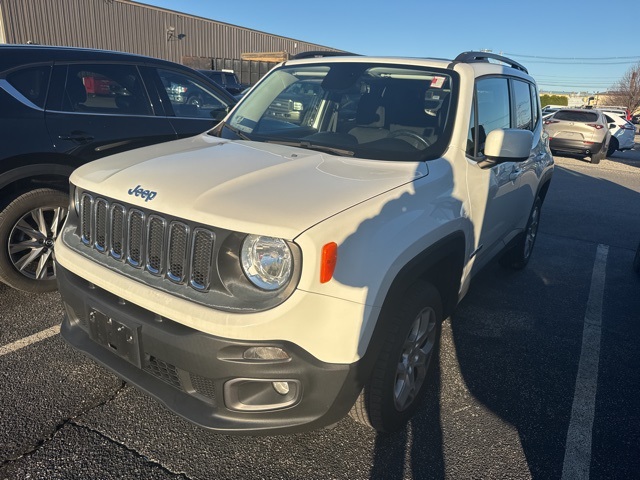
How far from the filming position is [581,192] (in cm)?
1037

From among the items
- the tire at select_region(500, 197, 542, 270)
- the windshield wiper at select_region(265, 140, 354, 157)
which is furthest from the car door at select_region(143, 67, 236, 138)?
the tire at select_region(500, 197, 542, 270)

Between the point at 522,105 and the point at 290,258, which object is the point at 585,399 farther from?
the point at 522,105

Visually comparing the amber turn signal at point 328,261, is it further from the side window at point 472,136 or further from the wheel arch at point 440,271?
the side window at point 472,136

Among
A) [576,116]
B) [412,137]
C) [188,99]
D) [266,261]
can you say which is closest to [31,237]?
[188,99]

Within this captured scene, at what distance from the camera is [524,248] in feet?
16.6

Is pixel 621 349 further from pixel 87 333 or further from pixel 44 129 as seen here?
pixel 44 129

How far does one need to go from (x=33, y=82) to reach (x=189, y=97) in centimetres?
145

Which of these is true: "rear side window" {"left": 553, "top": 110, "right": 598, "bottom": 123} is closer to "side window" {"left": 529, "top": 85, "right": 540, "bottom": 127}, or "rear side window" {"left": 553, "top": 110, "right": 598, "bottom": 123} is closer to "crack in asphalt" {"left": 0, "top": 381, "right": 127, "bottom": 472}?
"side window" {"left": 529, "top": 85, "right": 540, "bottom": 127}

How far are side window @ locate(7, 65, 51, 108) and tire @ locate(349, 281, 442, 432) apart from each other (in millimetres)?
3170

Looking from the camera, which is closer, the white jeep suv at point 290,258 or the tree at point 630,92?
the white jeep suv at point 290,258

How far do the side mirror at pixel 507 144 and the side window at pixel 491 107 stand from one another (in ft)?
0.70

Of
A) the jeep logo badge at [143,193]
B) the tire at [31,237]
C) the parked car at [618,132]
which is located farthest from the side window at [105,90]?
the parked car at [618,132]

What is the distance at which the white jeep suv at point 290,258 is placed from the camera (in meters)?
1.92

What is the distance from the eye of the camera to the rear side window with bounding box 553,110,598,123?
15141 mm
